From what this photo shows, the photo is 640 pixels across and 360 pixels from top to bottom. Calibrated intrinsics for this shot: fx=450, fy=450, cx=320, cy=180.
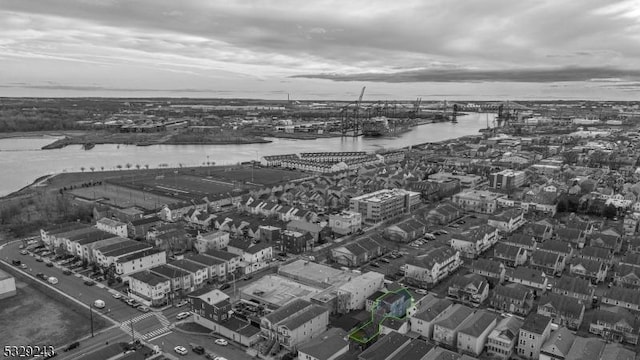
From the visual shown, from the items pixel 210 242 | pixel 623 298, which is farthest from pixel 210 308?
pixel 623 298

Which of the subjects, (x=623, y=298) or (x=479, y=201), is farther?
(x=479, y=201)

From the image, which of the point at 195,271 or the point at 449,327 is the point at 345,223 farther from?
the point at 449,327

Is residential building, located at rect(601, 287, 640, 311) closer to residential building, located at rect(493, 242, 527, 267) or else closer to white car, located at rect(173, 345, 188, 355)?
residential building, located at rect(493, 242, 527, 267)

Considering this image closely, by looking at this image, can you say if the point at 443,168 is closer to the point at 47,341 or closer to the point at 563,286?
the point at 563,286

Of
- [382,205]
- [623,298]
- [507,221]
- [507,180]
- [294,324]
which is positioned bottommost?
[623,298]

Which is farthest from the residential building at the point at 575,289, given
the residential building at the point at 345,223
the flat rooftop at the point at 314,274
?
the residential building at the point at 345,223

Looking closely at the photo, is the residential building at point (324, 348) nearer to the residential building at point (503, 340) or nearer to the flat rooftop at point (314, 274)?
the flat rooftop at point (314, 274)

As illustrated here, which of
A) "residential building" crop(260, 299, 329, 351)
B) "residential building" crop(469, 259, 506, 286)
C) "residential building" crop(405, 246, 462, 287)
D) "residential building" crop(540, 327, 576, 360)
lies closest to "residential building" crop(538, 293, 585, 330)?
"residential building" crop(540, 327, 576, 360)
